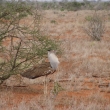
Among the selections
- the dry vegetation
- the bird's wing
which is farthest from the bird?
the dry vegetation

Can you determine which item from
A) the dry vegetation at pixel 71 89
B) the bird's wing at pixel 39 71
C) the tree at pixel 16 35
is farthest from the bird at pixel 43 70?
the dry vegetation at pixel 71 89

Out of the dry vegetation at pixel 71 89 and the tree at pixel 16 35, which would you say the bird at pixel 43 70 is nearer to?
the tree at pixel 16 35

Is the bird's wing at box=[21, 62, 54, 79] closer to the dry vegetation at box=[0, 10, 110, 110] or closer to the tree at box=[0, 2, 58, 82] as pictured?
the tree at box=[0, 2, 58, 82]

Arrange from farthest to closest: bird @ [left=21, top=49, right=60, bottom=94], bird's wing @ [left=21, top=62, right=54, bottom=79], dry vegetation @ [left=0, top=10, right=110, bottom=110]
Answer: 1. bird's wing @ [left=21, top=62, right=54, bottom=79]
2. bird @ [left=21, top=49, right=60, bottom=94]
3. dry vegetation @ [left=0, top=10, right=110, bottom=110]

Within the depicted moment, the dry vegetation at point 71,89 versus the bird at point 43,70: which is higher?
the bird at point 43,70

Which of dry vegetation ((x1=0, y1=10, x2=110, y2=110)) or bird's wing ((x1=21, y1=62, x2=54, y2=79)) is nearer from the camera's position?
dry vegetation ((x1=0, y1=10, x2=110, y2=110))

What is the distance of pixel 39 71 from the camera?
7918mm

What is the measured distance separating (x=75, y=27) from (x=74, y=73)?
15.6m

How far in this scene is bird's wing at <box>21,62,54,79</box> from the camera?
7728 mm

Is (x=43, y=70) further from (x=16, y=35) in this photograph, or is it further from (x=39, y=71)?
(x=16, y=35)

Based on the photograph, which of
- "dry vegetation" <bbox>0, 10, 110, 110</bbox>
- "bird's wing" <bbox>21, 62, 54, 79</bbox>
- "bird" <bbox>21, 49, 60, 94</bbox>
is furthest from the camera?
"bird's wing" <bbox>21, 62, 54, 79</bbox>

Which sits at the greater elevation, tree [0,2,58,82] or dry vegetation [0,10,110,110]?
tree [0,2,58,82]


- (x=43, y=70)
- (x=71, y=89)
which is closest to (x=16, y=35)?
(x=43, y=70)

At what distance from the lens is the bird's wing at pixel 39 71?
304 inches
